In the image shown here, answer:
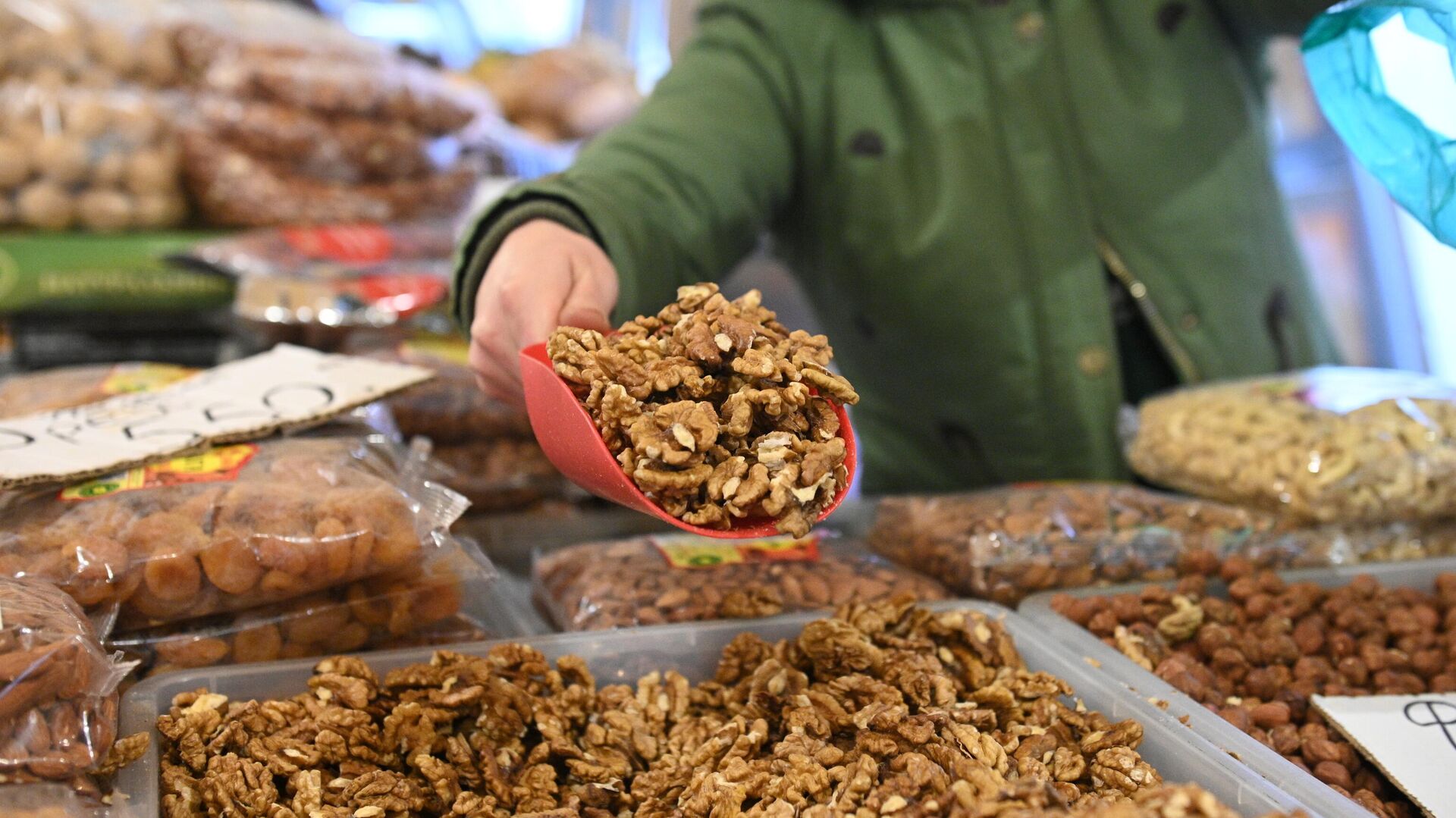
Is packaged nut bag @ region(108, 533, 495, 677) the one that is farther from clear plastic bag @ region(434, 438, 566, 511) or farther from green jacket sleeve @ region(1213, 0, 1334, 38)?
green jacket sleeve @ region(1213, 0, 1334, 38)

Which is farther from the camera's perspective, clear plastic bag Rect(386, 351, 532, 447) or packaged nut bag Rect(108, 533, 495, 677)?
clear plastic bag Rect(386, 351, 532, 447)

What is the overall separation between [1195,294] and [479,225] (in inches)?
36.6

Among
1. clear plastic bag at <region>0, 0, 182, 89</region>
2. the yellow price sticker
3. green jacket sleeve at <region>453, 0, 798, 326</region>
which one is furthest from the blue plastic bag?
clear plastic bag at <region>0, 0, 182, 89</region>

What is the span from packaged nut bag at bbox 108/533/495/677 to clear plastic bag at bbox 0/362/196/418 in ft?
1.44

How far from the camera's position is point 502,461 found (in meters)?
1.37

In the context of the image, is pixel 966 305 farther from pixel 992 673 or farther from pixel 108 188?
pixel 108 188

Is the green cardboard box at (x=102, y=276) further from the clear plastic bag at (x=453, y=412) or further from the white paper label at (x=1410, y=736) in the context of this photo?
the white paper label at (x=1410, y=736)

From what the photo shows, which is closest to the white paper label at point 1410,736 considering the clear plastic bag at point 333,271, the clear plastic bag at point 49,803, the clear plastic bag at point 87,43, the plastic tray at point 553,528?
the plastic tray at point 553,528

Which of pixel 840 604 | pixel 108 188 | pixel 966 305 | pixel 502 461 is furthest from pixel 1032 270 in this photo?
pixel 108 188

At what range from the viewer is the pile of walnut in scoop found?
0.69 metres

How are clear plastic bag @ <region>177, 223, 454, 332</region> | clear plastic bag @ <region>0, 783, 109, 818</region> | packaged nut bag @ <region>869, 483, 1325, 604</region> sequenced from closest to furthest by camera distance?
clear plastic bag @ <region>0, 783, 109, 818</region>
packaged nut bag @ <region>869, 483, 1325, 604</region>
clear plastic bag @ <region>177, 223, 454, 332</region>

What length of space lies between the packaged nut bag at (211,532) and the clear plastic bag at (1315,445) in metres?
0.84

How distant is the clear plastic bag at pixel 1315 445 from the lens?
1.12 metres

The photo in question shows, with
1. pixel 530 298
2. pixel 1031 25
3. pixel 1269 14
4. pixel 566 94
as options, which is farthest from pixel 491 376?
pixel 566 94
